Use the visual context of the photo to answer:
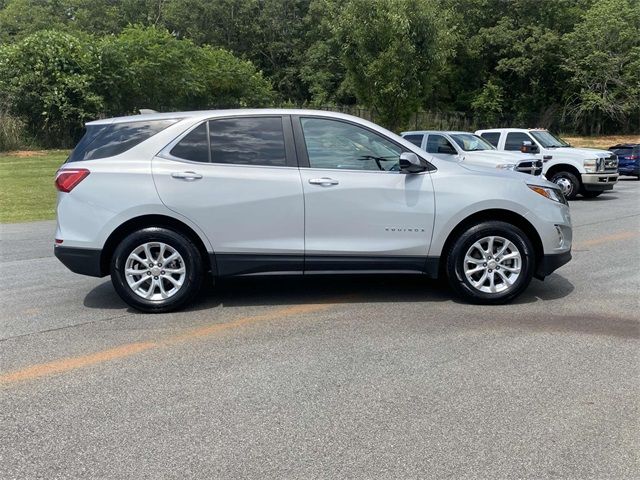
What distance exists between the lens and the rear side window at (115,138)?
6.17 meters

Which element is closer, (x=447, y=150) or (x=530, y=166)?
(x=530, y=166)

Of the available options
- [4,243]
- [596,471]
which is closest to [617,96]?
[4,243]

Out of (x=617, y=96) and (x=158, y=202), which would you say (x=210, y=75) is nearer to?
(x=617, y=96)

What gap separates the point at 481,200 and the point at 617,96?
46120 millimetres

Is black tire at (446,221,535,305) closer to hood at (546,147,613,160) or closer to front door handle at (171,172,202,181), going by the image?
front door handle at (171,172,202,181)

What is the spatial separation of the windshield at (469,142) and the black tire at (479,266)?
9.81m

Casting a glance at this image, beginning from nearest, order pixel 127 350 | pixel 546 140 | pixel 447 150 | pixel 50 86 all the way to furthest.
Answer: pixel 127 350 → pixel 447 150 → pixel 546 140 → pixel 50 86

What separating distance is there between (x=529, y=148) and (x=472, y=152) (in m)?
2.61

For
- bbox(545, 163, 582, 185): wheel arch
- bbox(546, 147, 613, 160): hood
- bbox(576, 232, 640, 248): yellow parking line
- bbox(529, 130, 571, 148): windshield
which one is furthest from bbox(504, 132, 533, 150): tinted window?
bbox(576, 232, 640, 248): yellow parking line

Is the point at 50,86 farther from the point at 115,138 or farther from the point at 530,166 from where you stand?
the point at 115,138

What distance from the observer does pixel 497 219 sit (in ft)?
20.9

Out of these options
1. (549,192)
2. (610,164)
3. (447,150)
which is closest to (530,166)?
(447,150)

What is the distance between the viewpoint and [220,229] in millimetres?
6043

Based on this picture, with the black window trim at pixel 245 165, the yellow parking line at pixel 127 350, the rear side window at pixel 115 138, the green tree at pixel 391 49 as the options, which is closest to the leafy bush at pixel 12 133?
the green tree at pixel 391 49
